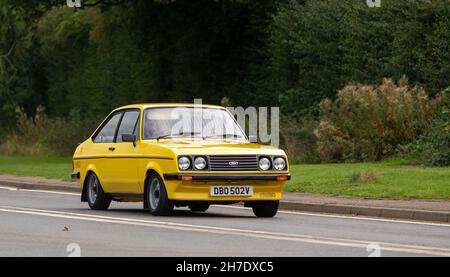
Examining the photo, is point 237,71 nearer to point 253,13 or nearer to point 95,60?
point 253,13

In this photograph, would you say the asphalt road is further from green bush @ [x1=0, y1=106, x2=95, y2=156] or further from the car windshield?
green bush @ [x1=0, y1=106, x2=95, y2=156]

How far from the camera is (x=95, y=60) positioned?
200 ft

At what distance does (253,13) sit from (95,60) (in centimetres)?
1536

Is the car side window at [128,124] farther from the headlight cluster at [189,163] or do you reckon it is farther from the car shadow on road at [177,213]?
the headlight cluster at [189,163]

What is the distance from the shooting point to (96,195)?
855 inches

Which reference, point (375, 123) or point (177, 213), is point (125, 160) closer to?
point (177, 213)

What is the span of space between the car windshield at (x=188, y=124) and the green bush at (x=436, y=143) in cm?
886

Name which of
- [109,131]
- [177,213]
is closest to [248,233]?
[177,213]

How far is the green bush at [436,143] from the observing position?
1142 inches

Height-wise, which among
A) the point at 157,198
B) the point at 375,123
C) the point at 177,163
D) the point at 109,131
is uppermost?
the point at 109,131

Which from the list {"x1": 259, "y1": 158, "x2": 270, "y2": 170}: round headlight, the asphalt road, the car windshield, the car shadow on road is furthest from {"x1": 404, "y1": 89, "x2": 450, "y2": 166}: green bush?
{"x1": 259, "y1": 158, "x2": 270, "y2": 170}: round headlight

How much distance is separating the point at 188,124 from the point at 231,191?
1.84 metres

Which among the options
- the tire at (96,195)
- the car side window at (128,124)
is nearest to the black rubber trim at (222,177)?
the car side window at (128,124)

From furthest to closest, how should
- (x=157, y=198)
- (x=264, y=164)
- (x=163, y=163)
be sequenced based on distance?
1. (x=157, y=198)
2. (x=264, y=164)
3. (x=163, y=163)
